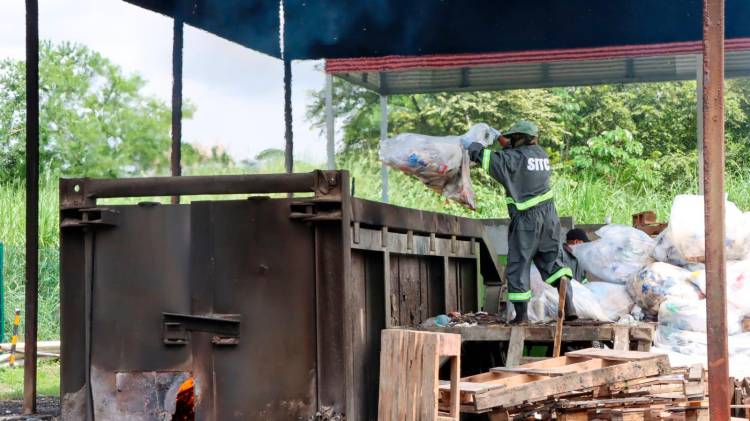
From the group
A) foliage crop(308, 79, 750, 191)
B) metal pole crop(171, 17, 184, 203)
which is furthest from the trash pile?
foliage crop(308, 79, 750, 191)

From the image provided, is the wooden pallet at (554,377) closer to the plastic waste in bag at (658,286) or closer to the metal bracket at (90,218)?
the plastic waste in bag at (658,286)

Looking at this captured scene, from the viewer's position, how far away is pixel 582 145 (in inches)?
720

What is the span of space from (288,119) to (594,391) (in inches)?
205

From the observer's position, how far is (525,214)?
25.0ft

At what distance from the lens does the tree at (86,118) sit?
2595cm

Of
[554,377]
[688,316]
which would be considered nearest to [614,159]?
[688,316]

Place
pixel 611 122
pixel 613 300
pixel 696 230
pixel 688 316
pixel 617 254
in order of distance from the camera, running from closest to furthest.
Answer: pixel 688 316 < pixel 696 230 < pixel 613 300 < pixel 617 254 < pixel 611 122

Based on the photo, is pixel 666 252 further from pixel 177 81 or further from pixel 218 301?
pixel 177 81

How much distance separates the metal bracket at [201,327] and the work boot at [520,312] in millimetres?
2207

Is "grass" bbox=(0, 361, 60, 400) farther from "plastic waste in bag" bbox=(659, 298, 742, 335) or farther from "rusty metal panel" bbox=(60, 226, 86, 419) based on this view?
"plastic waste in bag" bbox=(659, 298, 742, 335)

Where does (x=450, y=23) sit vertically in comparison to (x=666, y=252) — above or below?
above

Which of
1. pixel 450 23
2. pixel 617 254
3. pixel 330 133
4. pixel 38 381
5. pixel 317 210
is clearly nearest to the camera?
pixel 317 210

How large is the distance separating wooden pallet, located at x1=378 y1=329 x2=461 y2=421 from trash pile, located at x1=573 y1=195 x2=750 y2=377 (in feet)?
6.73

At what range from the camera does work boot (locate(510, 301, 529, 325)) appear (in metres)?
7.44
